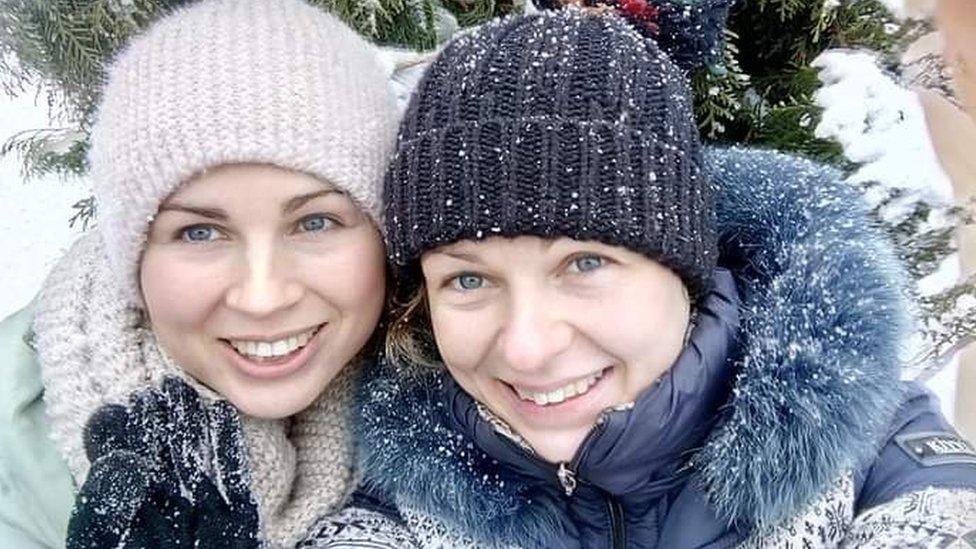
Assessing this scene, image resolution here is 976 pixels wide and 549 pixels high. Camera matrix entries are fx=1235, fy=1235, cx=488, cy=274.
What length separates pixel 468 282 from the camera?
6.04ft

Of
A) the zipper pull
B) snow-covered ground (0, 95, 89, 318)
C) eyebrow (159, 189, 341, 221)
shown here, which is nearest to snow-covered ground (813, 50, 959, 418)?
the zipper pull

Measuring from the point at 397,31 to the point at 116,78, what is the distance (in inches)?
28.9

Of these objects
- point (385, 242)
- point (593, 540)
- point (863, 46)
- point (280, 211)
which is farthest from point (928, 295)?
point (280, 211)

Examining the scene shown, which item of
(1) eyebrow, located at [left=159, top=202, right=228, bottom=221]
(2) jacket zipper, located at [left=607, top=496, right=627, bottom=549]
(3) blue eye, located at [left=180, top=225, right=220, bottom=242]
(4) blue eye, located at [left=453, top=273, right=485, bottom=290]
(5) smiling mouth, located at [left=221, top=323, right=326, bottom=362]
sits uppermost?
(1) eyebrow, located at [left=159, top=202, right=228, bottom=221]

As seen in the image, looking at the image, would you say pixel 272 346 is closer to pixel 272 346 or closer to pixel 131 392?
pixel 272 346

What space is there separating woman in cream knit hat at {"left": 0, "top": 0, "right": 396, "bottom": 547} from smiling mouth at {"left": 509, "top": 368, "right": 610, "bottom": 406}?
37cm

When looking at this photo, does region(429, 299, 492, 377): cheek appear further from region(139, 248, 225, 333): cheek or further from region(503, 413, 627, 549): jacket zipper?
region(139, 248, 225, 333): cheek

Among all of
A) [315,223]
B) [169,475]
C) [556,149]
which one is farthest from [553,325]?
[169,475]

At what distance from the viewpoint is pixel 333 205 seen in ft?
6.49

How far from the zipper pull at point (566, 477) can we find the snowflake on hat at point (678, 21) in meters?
0.72

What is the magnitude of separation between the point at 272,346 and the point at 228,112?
1.28 ft

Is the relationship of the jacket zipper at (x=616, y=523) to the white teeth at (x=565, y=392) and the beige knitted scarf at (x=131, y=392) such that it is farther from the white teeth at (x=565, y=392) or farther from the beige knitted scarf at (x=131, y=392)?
the beige knitted scarf at (x=131, y=392)

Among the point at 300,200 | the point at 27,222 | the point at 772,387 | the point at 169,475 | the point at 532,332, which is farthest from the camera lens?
the point at 27,222

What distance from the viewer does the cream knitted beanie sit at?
1908 millimetres
